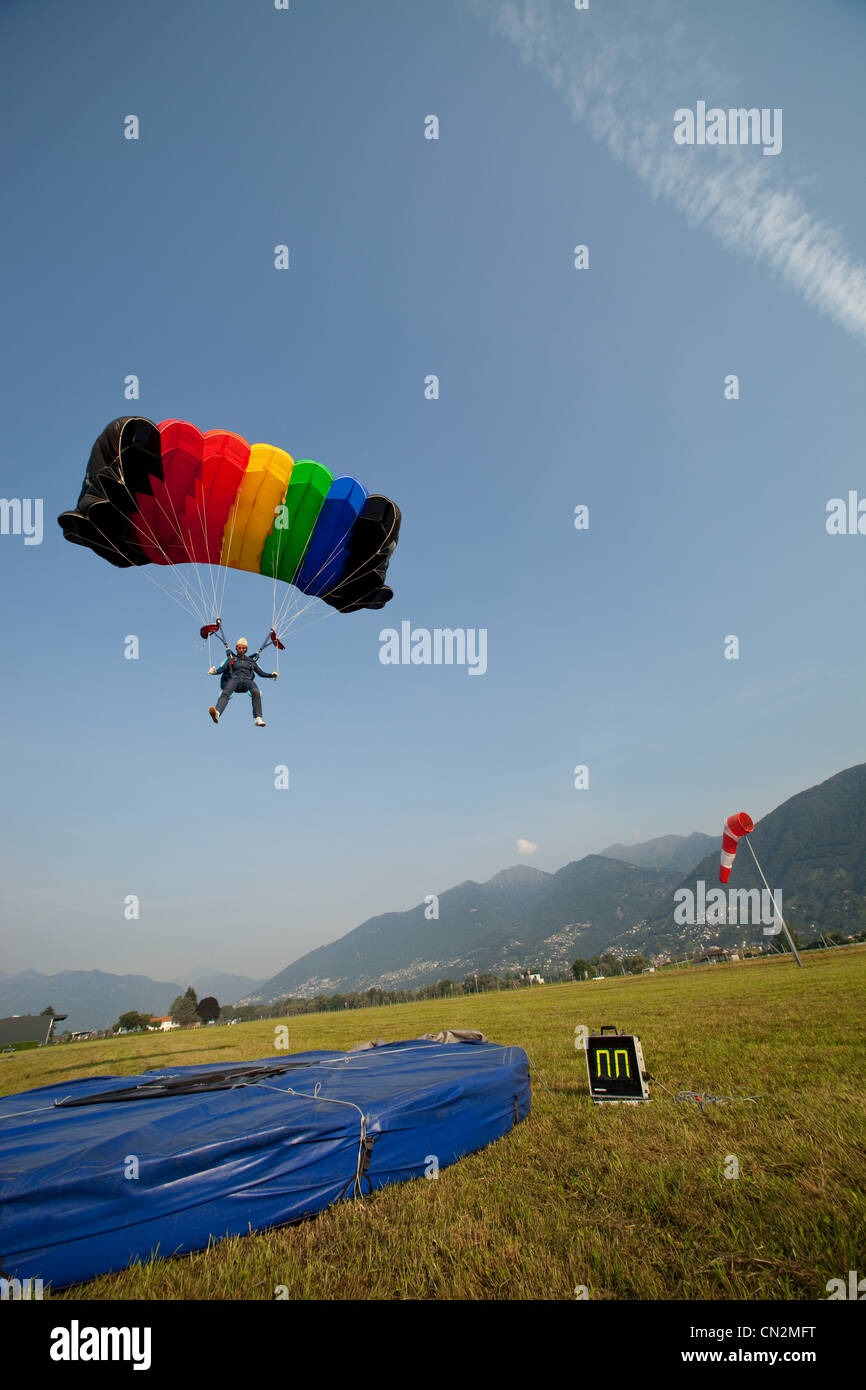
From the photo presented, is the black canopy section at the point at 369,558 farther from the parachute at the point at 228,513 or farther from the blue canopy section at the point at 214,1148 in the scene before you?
the blue canopy section at the point at 214,1148

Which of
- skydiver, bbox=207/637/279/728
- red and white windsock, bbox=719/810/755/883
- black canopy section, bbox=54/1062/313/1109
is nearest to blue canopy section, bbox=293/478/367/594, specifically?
skydiver, bbox=207/637/279/728

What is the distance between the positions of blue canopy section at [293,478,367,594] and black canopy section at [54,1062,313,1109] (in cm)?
854

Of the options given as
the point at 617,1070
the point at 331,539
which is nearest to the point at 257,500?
the point at 331,539

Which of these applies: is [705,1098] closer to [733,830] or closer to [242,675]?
[242,675]

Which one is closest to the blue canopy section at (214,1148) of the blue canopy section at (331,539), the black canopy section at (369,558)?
the black canopy section at (369,558)

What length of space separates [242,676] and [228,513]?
3.07 m

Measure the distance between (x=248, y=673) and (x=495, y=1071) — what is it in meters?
8.00

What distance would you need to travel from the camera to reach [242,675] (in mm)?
10492

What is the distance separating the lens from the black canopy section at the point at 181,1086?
5039 mm

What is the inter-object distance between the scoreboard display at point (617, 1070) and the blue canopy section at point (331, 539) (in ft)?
29.6
